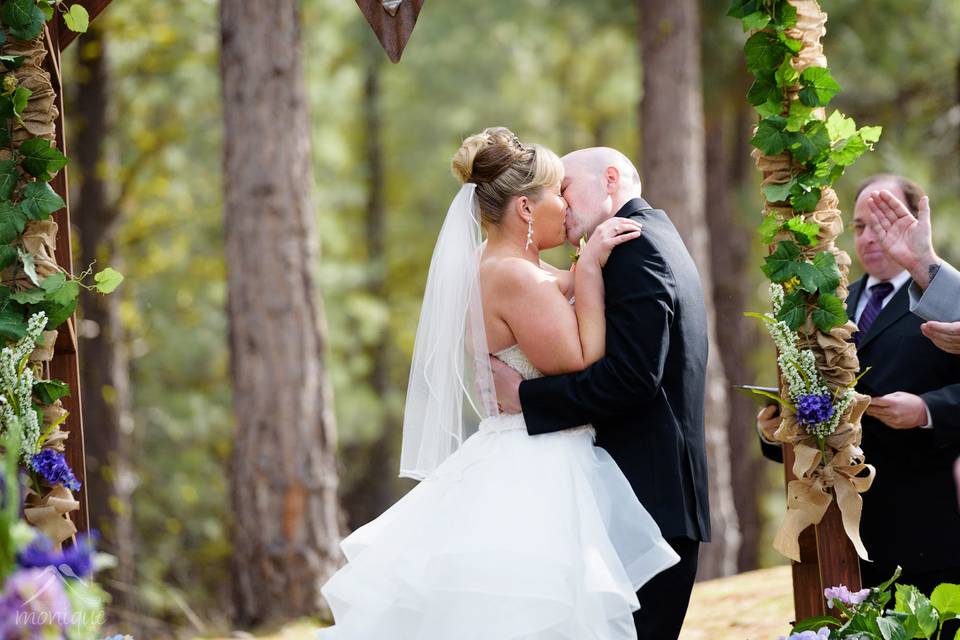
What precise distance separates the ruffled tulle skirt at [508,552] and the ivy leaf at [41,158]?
1.58 meters

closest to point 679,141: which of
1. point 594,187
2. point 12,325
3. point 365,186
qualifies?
point 594,187

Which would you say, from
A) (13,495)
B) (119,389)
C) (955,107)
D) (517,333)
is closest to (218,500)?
(119,389)

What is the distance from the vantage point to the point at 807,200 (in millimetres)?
3385

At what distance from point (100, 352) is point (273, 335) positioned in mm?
3844

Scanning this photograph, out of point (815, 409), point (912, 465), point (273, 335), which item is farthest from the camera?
point (273, 335)

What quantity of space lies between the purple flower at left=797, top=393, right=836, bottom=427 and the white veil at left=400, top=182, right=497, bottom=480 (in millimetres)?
1013

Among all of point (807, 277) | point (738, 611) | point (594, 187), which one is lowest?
point (738, 611)

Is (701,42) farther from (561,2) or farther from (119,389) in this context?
(119,389)

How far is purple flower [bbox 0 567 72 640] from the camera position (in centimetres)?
194

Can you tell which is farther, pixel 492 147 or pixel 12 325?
pixel 492 147

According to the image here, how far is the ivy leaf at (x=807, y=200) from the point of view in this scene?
3.38m

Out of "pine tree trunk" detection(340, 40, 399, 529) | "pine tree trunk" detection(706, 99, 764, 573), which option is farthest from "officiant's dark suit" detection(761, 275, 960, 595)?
"pine tree trunk" detection(340, 40, 399, 529)

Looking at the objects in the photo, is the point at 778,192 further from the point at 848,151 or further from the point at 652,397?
the point at 652,397

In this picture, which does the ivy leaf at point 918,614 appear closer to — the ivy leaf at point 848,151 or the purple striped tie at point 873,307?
the purple striped tie at point 873,307
